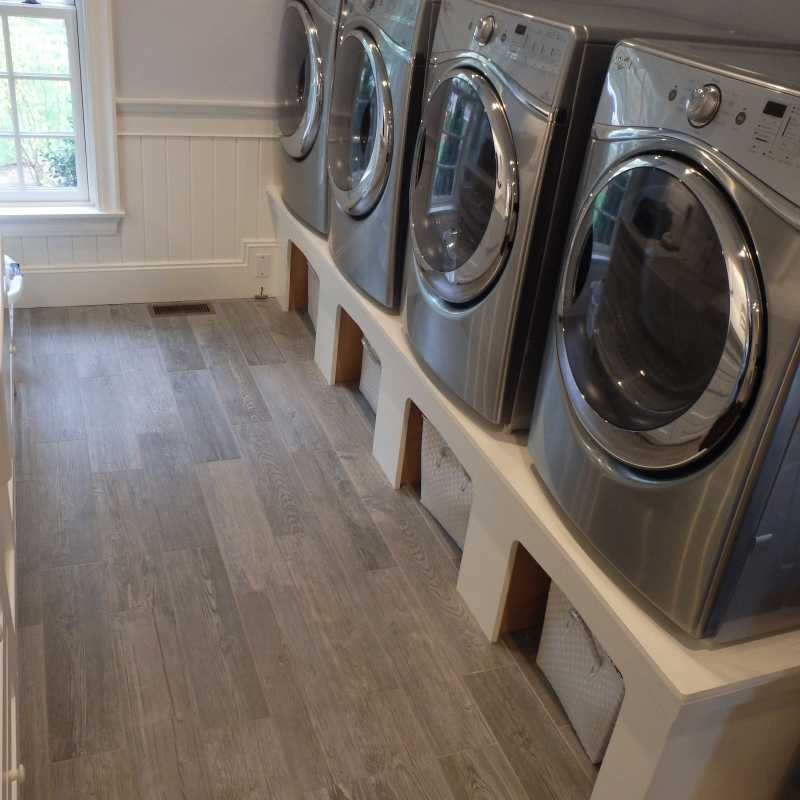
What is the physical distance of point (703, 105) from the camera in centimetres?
123

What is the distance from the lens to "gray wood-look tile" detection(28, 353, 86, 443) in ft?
8.27

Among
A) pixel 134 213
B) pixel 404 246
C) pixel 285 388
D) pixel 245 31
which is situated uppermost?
pixel 245 31

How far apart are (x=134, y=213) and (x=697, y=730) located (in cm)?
267

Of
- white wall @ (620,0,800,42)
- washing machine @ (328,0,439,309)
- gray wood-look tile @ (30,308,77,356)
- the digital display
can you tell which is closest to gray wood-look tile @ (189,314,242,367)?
gray wood-look tile @ (30,308,77,356)

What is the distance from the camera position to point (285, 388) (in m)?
2.90

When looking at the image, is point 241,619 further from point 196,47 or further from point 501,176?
point 196,47

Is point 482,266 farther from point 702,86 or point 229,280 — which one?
point 229,280

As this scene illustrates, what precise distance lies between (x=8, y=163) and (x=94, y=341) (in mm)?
715

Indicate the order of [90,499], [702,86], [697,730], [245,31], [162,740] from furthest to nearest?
[245,31] → [90,499] → [162,740] → [697,730] → [702,86]

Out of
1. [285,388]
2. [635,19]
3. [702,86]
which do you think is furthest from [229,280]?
[702,86]

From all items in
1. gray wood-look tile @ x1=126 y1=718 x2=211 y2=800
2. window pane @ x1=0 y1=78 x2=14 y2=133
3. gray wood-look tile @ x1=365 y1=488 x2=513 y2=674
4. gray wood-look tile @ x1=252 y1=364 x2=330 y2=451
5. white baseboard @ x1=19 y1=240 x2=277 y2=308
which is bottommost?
gray wood-look tile @ x1=252 y1=364 x2=330 y2=451

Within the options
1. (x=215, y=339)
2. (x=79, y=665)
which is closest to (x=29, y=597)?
(x=79, y=665)

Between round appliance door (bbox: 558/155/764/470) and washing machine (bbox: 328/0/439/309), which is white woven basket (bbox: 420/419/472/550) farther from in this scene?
round appliance door (bbox: 558/155/764/470)

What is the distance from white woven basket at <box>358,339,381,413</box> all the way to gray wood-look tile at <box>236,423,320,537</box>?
325mm
